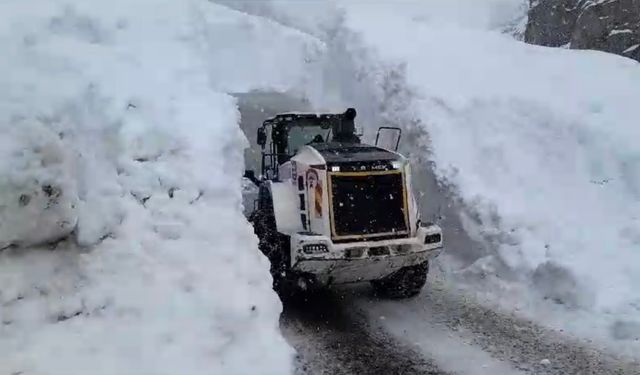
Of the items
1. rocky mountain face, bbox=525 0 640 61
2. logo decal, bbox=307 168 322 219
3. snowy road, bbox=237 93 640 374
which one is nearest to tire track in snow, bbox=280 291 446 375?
snowy road, bbox=237 93 640 374

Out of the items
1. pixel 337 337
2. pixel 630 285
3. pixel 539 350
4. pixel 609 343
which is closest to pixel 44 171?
pixel 337 337

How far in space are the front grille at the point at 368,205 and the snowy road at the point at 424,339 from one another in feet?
3.81

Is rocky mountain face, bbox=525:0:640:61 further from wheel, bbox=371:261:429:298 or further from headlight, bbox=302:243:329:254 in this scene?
headlight, bbox=302:243:329:254

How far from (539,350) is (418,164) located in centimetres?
552

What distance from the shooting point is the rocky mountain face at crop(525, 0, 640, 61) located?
16562 mm

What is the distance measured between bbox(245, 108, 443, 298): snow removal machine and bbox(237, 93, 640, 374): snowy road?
446 mm

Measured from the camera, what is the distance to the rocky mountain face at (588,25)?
54.3 ft

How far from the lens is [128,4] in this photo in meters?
11.0

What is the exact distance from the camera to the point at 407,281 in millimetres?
8945

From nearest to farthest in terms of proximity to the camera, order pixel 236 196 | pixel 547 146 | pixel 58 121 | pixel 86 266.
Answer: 1. pixel 86 266
2. pixel 58 121
3. pixel 236 196
4. pixel 547 146

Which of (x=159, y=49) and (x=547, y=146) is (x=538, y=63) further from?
(x=159, y=49)

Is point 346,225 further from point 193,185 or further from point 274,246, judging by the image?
point 193,185

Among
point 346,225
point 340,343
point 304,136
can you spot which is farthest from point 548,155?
point 340,343

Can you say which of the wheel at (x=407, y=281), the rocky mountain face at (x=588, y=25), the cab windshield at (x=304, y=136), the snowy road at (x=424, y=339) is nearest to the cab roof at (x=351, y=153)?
the cab windshield at (x=304, y=136)
